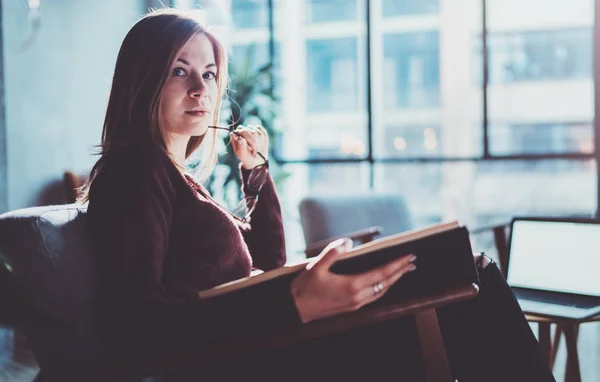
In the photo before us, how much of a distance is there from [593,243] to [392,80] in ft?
10.0

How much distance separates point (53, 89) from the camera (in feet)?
12.6

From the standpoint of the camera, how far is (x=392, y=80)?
4930mm

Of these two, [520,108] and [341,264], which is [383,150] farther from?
[341,264]

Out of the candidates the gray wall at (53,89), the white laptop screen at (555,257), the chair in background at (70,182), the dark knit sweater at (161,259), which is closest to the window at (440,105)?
the gray wall at (53,89)

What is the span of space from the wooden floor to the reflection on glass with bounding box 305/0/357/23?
253cm

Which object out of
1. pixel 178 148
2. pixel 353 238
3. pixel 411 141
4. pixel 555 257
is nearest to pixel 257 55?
pixel 411 141

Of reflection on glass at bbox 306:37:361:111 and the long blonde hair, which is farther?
reflection on glass at bbox 306:37:361:111

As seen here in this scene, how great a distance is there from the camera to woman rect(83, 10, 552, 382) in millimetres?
1250

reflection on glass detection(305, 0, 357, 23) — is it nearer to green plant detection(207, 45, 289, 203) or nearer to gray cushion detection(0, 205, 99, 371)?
green plant detection(207, 45, 289, 203)

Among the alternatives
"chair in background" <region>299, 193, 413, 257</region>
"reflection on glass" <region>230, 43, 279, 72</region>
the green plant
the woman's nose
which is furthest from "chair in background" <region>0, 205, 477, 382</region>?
"reflection on glass" <region>230, 43, 279, 72</region>

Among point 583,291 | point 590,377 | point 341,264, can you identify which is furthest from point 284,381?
point 590,377

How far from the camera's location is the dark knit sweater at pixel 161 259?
1.26 meters

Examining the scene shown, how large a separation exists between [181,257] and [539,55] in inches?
157

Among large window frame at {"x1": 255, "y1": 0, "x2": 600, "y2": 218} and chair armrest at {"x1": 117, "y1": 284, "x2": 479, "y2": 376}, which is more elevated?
large window frame at {"x1": 255, "y1": 0, "x2": 600, "y2": 218}
